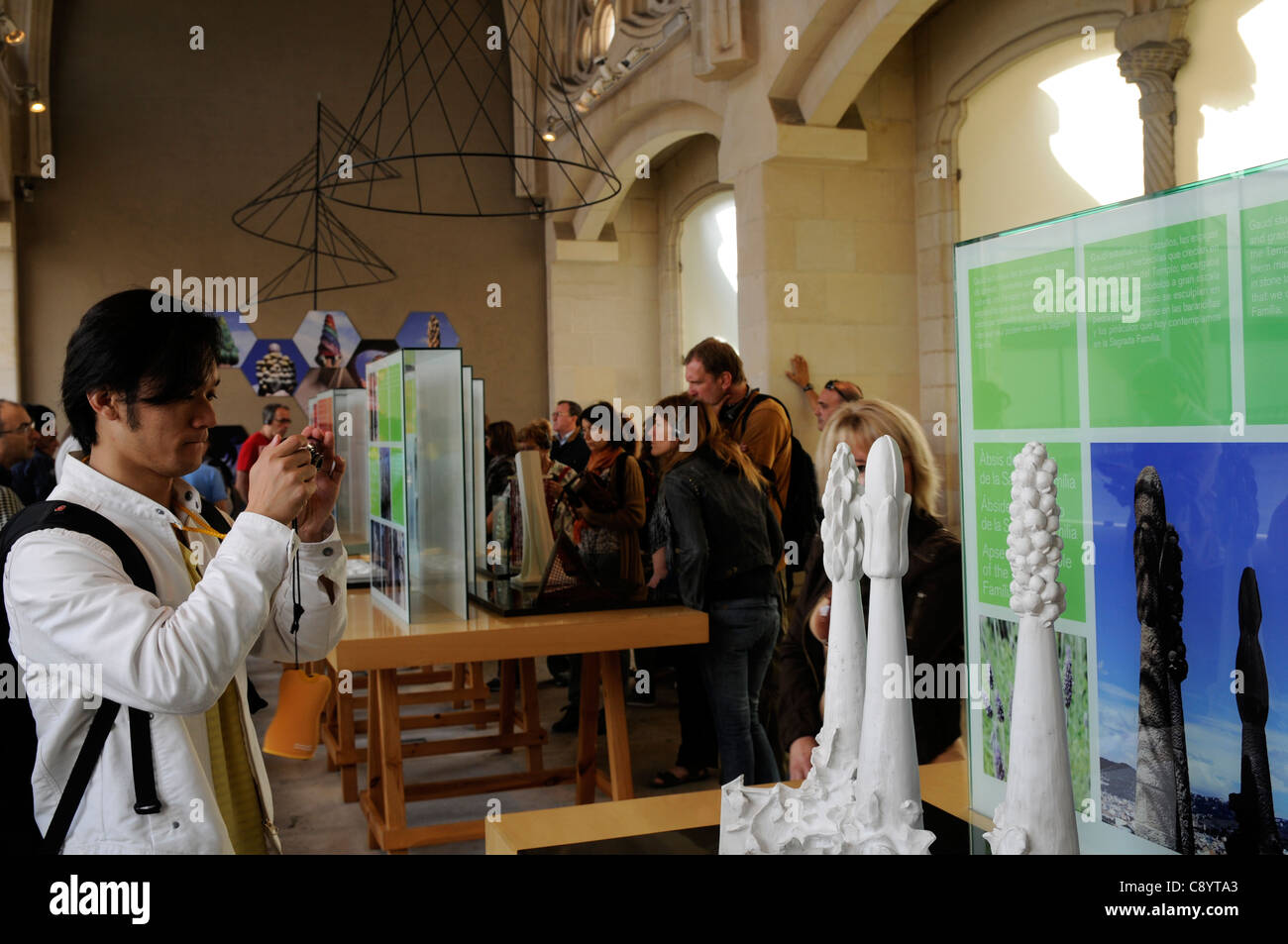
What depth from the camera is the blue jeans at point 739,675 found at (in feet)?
12.9

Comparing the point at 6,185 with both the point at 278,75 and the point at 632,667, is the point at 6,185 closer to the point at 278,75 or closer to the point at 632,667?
the point at 278,75

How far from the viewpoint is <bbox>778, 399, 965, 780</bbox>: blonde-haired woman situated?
2.04 m

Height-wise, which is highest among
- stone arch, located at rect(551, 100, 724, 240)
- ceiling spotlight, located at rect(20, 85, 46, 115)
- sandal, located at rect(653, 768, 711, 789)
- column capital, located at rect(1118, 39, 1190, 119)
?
ceiling spotlight, located at rect(20, 85, 46, 115)

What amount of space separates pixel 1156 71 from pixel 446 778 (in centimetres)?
520

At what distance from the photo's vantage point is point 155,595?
58.5 inches

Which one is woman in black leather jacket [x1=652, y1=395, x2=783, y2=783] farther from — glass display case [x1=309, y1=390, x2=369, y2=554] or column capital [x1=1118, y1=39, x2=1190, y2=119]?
column capital [x1=1118, y1=39, x2=1190, y2=119]

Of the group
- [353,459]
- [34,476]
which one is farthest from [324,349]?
[34,476]

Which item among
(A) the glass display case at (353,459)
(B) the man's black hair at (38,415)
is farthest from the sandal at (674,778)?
(B) the man's black hair at (38,415)

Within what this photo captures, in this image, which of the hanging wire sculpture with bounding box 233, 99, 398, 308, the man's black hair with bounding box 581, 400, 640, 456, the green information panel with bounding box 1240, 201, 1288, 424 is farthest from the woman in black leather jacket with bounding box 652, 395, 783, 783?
the hanging wire sculpture with bounding box 233, 99, 398, 308

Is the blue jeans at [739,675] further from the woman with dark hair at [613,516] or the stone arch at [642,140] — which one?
the stone arch at [642,140]

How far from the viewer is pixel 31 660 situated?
1.44 m

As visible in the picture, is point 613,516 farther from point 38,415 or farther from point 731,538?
point 38,415

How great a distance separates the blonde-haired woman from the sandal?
8.16 ft

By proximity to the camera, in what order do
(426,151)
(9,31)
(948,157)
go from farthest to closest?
(426,151)
(9,31)
(948,157)
